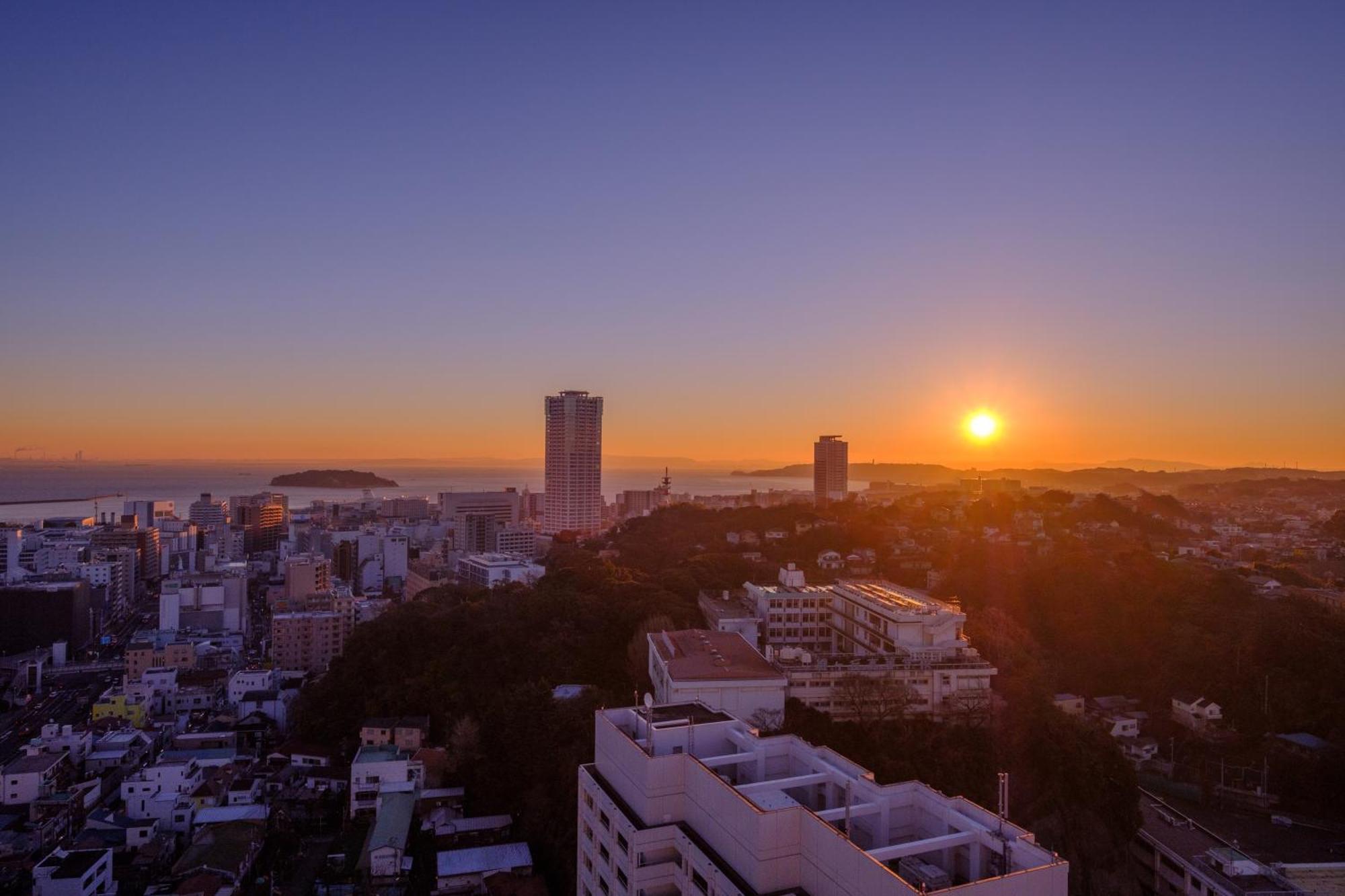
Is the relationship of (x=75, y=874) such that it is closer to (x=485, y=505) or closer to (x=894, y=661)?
(x=894, y=661)

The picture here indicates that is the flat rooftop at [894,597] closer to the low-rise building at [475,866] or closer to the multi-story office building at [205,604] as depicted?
the low-rise building at [475,866]

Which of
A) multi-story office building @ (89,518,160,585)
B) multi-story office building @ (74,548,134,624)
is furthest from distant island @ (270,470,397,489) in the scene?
multi-story office building @ (74,548,134,624)

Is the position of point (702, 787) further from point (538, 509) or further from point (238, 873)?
point (538, 509)

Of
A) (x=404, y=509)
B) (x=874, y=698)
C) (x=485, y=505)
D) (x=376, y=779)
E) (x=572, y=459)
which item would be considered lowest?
(x=376, y=779)

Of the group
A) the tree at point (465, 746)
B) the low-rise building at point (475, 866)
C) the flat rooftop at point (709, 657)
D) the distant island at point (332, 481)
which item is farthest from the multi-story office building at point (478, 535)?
the distant island at point (332, 481)

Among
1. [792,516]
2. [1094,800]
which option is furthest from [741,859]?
[792,516]

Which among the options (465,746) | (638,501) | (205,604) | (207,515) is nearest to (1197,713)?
(465,746)

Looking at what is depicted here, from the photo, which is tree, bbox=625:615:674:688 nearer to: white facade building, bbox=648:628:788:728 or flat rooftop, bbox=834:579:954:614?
white facade building, bbox=648:628:788:728
